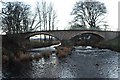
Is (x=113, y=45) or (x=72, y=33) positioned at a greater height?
(x=72, y=33)

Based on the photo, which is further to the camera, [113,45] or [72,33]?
[72,33]

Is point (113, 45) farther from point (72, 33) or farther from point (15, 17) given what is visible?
point (15, 17)

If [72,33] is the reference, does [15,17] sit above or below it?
above

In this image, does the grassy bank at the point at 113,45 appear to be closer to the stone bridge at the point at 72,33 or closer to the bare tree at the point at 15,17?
the stone bridge at the point at 72,33

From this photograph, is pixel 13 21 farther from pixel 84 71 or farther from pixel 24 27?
pixel 84 71

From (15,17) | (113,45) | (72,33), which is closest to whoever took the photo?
(113,45)

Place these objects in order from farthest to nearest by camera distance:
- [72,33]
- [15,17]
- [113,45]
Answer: [72,33]
[15,17]
[113,45]

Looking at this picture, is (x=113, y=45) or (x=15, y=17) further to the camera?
(x=15, y=17)

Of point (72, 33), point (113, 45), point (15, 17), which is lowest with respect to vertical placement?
point (113, 45)

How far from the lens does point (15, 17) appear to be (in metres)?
44.5

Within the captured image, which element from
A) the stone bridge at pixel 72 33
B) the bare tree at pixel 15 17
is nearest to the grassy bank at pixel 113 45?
the stone bridge at pixel 72 33

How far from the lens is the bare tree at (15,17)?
39.9 meters

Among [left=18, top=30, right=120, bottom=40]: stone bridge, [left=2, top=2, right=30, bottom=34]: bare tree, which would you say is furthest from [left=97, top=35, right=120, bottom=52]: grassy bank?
[left=2, top=2, right=30, bottom=34]: bare tree

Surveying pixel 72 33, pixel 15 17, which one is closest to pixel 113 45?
pixel 72 33
